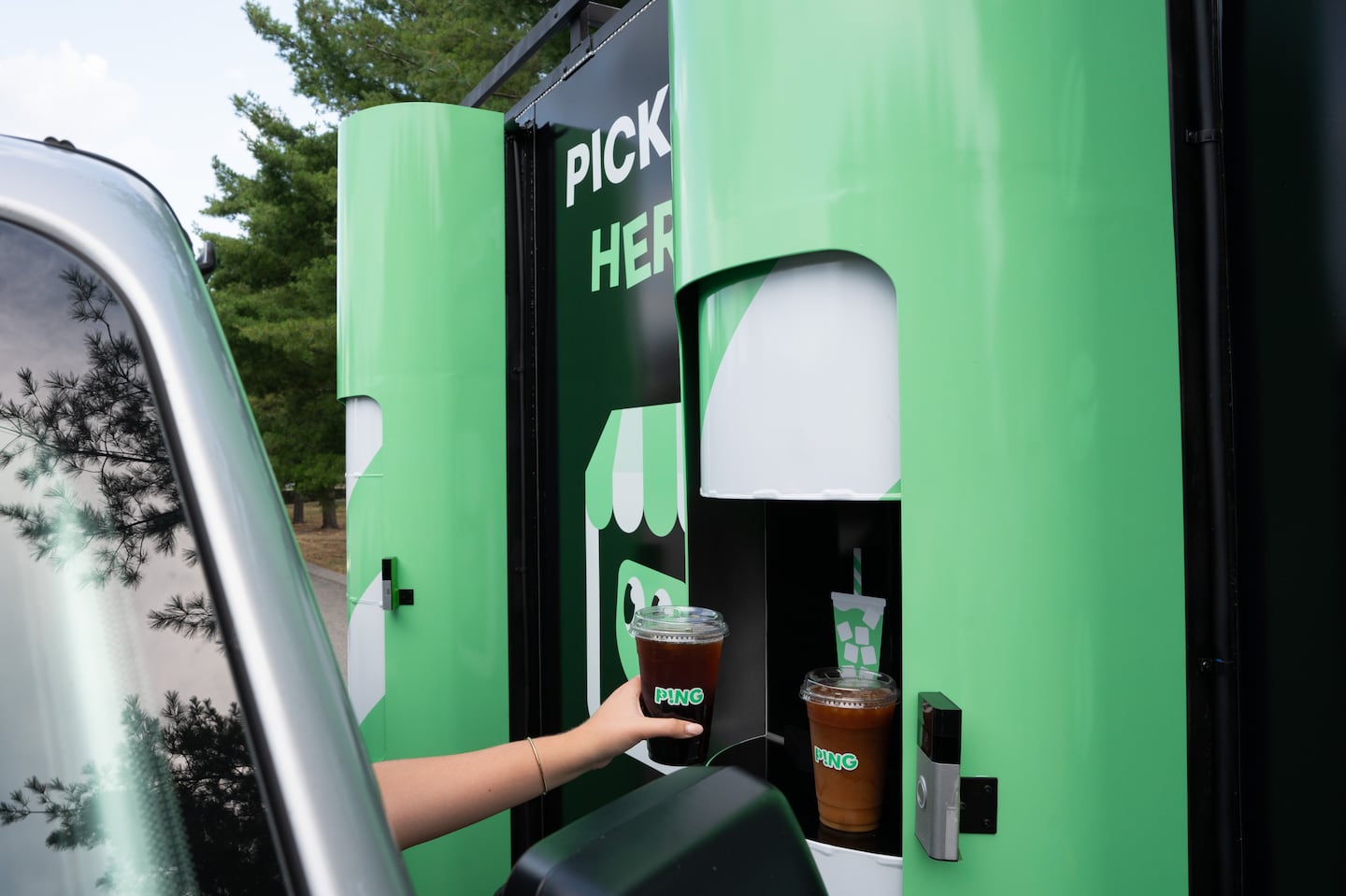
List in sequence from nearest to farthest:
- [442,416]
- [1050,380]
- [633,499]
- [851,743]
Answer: [1050,380], [851,743], [633,499], [442,416]

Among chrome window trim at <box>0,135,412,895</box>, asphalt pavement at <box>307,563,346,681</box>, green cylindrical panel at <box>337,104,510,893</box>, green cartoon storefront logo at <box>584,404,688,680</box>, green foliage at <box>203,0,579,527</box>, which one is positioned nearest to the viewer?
chrome window trim at <box>0,135,412,895</box>

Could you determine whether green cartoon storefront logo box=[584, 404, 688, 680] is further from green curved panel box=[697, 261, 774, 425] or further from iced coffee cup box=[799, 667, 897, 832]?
iced coffee cup box=[799, 667, 897, 832]

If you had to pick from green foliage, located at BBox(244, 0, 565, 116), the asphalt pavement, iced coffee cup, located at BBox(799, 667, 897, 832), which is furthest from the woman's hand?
green foliage, located at BBox(244, 0, 565, 116)

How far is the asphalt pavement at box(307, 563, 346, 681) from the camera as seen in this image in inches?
411

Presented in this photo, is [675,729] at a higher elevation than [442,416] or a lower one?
lower

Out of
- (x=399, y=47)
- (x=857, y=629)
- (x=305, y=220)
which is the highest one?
(x=399, y=47)

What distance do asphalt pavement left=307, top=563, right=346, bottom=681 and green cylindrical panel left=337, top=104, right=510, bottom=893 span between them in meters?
6.48

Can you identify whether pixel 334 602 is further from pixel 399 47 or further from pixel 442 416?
pixel 442 416

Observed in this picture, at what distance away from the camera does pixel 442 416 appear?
3729 mm

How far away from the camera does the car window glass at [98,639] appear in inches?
22.8

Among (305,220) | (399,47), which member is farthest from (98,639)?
(305,220)

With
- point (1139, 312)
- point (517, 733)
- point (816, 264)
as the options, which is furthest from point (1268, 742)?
point (517, 733)

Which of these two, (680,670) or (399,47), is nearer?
(680,670)

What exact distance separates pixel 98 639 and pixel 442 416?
10.3ft
